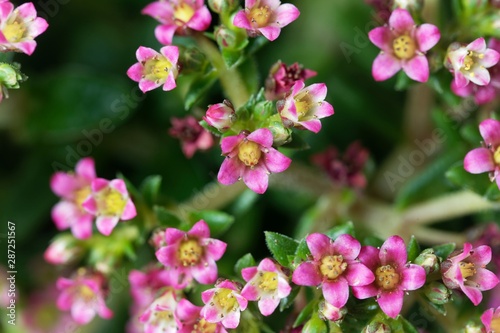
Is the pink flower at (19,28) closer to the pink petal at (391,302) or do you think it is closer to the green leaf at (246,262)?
the green leaf at (246,262)

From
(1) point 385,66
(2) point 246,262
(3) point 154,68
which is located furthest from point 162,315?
(1) point 385,66

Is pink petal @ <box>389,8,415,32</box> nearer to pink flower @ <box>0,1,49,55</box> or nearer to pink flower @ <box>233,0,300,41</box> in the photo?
pink flower @ <box>233,0,300,41</box>

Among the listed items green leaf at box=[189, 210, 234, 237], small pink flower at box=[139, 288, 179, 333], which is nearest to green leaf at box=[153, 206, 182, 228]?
green leaf at box=[189, 210, 234, 237]

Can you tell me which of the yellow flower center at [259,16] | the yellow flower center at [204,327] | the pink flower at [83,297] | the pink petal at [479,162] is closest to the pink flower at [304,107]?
the yellow flower center at [259,16]

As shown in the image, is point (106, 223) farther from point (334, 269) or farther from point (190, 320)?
point (334, 269)

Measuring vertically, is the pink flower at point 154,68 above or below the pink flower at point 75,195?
above

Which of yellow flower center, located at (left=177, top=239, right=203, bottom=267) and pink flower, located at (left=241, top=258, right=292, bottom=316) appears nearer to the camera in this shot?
pink flower, located at (left=241, top=258, right=292, bottom=316)
